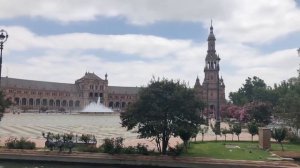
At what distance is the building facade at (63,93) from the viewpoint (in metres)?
149

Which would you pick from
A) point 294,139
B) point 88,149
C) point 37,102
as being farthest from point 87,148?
point 37,102

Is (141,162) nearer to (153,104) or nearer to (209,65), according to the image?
(153,104)

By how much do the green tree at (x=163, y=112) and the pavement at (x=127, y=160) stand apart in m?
1.50

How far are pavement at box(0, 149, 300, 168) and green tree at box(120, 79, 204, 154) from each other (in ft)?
4.93

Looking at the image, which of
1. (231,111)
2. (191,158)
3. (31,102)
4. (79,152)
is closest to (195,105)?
(191,158)

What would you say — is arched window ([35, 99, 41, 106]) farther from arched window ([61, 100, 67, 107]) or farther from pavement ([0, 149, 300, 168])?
pavement ([0, 149, 300, 168])

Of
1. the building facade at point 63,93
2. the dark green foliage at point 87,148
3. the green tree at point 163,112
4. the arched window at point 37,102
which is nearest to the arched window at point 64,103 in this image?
the building facade at point 63,93

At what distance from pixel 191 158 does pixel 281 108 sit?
517 inches

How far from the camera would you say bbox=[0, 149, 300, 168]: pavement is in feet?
64.4

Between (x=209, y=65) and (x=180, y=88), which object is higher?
(x=209, y=65)

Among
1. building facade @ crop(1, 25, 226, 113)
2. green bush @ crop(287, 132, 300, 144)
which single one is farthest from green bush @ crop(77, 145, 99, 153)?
building facade @ crop(1, 25, 226, 113)

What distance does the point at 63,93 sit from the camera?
160 meters

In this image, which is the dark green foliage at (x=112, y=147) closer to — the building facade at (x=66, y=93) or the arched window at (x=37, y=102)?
the building facade at (x=66, y=93)

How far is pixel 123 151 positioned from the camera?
71.2 feet
